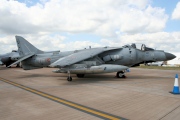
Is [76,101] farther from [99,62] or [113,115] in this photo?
[99,62]

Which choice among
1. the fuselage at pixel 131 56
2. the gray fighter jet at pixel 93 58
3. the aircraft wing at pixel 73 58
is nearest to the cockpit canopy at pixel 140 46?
the gray fighter jet at pixel 93 58

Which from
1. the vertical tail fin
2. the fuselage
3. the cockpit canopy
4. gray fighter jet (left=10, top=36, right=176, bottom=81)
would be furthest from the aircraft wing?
the vertical tail fin

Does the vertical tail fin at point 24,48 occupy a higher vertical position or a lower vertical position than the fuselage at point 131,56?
higher

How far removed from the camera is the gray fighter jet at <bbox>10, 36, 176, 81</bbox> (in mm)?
11211

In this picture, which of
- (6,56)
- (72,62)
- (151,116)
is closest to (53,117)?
(151,116)

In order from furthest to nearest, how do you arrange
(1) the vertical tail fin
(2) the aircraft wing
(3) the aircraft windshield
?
(1) the vertical tail fin
(3) the aircraft windshield
(2) the aircraft wing

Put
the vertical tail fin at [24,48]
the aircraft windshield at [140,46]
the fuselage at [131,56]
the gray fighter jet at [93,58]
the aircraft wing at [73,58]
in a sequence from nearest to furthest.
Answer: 1. the aircraft wing at [73,58]
2. the gray fighter jet at [93,58]
3. the fuselage at [131,56]
4. the aircraft windshield at [140,46]
5. the vertical tail fin at [24,48]

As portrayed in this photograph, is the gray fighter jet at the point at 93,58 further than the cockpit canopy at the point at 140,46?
No

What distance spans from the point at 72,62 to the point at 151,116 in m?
7.35

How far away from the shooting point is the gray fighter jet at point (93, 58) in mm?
11211

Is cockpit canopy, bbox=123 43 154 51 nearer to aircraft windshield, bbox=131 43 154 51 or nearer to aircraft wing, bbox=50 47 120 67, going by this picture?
aircraft windshield, bbox=131 43 154 51

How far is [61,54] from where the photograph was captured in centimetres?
1423

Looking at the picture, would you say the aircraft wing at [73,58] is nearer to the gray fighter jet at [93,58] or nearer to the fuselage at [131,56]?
the gray fighter jet at [93,58]

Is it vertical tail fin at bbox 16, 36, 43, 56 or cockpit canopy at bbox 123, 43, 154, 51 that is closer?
cockpit canopy at bbox 123, 43, 154, 51
